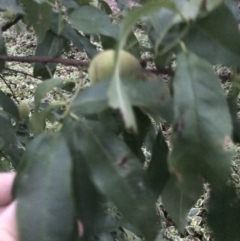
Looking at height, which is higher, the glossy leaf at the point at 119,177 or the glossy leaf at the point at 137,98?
the glossy leaf at the point at 137,98

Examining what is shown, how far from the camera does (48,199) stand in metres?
0.48

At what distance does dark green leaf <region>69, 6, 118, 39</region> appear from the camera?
60 centimetres

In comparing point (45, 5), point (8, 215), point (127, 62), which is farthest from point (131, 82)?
point (45, 5)

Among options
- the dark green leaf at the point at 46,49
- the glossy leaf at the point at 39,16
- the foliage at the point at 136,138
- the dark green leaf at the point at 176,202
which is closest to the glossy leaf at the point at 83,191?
the foliage at the point at 136,138

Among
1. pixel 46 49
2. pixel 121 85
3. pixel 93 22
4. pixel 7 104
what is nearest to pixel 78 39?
pixel 46 49

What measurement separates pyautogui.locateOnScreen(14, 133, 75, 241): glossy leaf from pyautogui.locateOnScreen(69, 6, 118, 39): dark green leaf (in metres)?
0.18

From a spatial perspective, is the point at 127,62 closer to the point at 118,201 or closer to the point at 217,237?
the point at 118,201

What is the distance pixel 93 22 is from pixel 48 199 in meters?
0.26

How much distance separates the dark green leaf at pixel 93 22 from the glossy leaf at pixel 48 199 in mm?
184

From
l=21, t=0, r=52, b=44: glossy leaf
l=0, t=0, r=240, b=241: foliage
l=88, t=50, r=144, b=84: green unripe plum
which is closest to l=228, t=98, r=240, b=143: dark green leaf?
l=0, t=0, r=240, b=241: foliage

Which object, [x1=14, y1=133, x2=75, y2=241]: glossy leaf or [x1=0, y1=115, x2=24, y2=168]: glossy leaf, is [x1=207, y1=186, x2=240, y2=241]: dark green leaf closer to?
[x1=14, y1=133, x2=75, y2=241]: glossy leaf

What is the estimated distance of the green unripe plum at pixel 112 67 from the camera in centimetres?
49

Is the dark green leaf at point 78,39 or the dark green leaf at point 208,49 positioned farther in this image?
the dark green leaf at point 78,39

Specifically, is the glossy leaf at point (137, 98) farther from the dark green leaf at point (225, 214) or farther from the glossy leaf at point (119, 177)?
the dark green leaf at point (225, 214)
